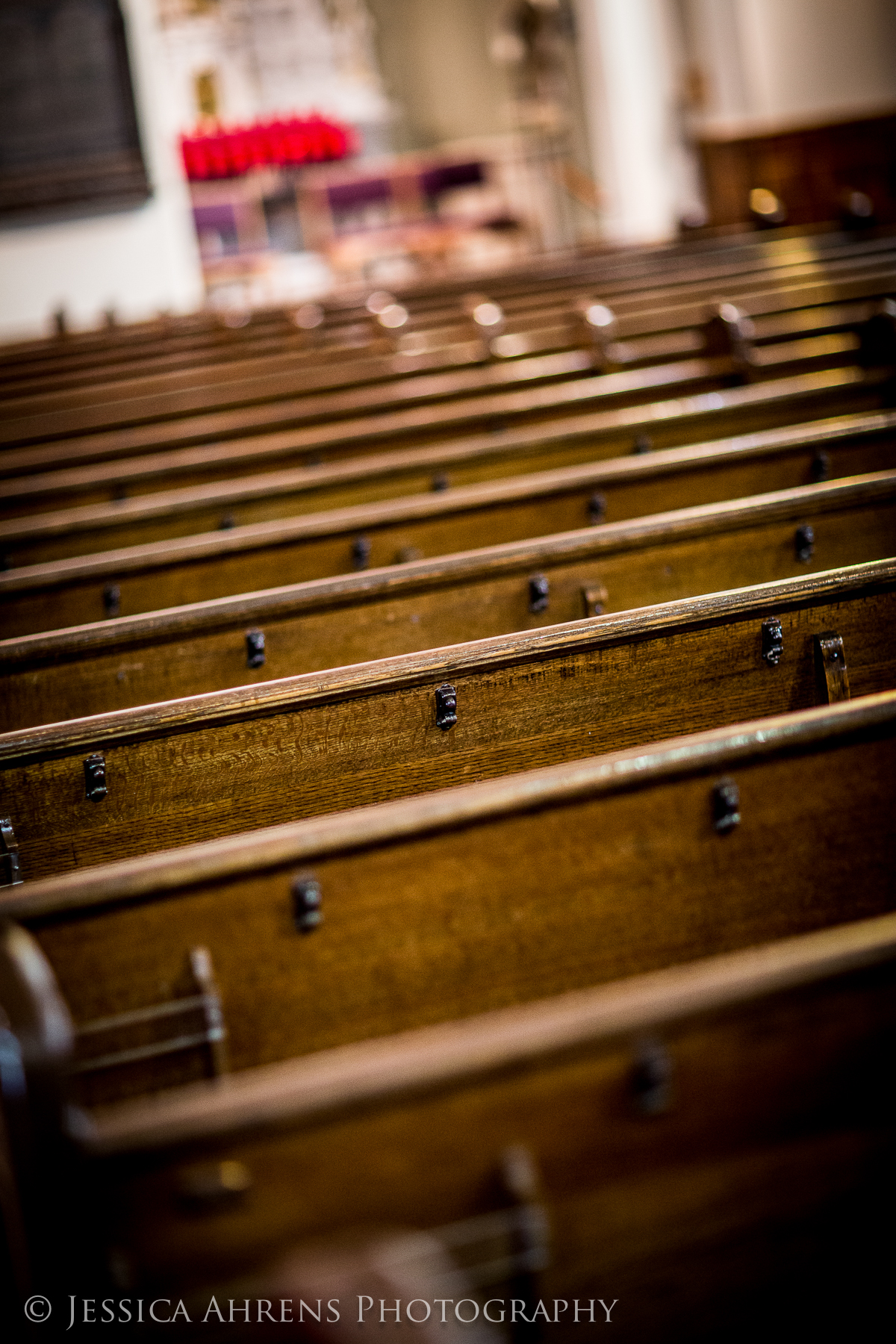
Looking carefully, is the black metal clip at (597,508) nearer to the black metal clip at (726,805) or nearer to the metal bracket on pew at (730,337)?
the metal bracket on pew at (730,337)

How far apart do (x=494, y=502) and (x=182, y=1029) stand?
4.42ft

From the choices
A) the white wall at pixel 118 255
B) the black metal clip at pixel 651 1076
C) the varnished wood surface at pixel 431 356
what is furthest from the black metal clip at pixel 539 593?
the white wall at pixel 118 255

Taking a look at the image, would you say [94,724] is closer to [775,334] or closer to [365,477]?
[365,477]

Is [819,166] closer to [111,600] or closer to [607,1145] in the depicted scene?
[111,600]

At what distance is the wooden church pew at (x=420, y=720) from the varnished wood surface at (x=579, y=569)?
11.7 inches

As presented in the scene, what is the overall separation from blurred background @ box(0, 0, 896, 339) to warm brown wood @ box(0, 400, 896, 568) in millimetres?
3835

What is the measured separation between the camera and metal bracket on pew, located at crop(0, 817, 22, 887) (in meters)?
1.52

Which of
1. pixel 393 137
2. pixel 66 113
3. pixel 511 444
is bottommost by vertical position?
pixel 511 444

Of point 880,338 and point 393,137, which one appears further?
point 393,137

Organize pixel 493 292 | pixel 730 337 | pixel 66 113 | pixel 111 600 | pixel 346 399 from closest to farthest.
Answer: pixel 111 600
pixel 730 337
pixel 346 399
pixel 493 292
pixel 66 113

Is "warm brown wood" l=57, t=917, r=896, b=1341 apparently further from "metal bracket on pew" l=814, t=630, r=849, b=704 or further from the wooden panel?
the wooden panel

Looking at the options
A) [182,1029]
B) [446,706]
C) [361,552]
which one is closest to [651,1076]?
[182,1029]

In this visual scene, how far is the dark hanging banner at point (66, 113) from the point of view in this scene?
738cm

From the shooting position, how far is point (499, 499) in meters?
2.33
